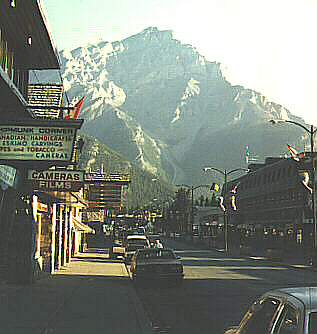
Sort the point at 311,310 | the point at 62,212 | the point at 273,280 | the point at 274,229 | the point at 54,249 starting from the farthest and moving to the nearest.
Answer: the point at 274,229
the point at 62,212
the point at 54,249
the point at 273,280
the point at 311,310

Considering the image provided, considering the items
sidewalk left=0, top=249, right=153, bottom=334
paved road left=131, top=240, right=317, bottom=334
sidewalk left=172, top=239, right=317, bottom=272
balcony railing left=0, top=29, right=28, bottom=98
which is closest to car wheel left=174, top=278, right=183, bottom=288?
paved road left=131, top=240, right=317, bottom=334

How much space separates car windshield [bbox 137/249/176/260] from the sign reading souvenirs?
8.12m

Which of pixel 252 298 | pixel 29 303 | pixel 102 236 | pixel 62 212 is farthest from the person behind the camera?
pixel 102 236

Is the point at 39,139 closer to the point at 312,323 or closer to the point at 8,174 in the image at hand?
the point at 8,174

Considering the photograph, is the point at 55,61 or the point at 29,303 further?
the point at 55,61

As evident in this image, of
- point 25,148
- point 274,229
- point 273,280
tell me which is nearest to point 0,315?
point 25,148

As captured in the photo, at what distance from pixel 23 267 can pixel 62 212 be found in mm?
12274

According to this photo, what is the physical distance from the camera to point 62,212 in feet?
115

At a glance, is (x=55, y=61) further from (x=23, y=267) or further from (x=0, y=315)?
(x=0, y=315)

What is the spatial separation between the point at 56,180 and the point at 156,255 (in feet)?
17.5

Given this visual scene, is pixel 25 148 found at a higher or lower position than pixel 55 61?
lower

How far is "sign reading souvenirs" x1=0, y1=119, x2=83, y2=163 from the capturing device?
17.5 m

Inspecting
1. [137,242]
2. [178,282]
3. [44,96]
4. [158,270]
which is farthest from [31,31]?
[137,242]

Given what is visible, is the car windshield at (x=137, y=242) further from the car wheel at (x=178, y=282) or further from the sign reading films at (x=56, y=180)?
the sign reading films at (x=56, y=180)
